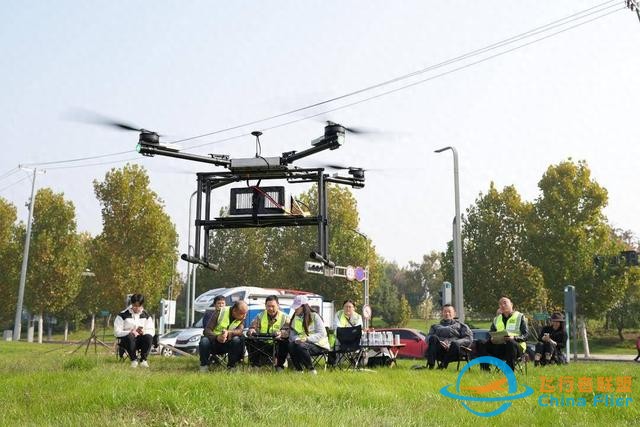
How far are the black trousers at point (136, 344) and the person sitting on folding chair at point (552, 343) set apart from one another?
8446mm

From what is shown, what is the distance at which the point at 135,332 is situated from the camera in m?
12.2

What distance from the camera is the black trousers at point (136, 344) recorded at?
Answer: 39.9ft

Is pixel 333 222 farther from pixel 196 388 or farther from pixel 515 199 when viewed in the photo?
pixel 196 388

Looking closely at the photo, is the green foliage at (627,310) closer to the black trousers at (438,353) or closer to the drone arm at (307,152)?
the black trousers at (438,353)

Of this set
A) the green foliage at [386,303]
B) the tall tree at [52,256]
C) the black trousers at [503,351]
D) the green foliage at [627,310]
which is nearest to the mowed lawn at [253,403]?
the black trousers at [503,351]

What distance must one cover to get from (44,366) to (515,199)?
117 feet

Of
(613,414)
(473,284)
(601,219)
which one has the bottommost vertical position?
(613,414)

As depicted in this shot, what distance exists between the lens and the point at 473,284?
4153 centimetres

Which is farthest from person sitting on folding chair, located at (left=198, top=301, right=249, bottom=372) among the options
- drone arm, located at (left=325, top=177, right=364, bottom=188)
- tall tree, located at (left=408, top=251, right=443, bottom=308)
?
Result: tall tree, located at (left=408, top=251, right=443, bottom=308)

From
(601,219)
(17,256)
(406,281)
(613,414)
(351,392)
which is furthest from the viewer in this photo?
(406,281)

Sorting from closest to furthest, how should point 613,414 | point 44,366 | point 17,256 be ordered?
point 613,414 < point 44,366 < point 17,256

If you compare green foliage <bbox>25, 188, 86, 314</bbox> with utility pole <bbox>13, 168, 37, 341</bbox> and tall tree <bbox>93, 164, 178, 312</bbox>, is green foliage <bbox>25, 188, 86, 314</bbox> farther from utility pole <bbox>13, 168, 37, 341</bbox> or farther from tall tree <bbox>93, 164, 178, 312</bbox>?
tall tree <bbox>93, 164, 178, 312</bbox>

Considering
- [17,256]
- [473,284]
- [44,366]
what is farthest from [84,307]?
[44,366]

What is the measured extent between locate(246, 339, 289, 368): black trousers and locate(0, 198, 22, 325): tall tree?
39.4m
